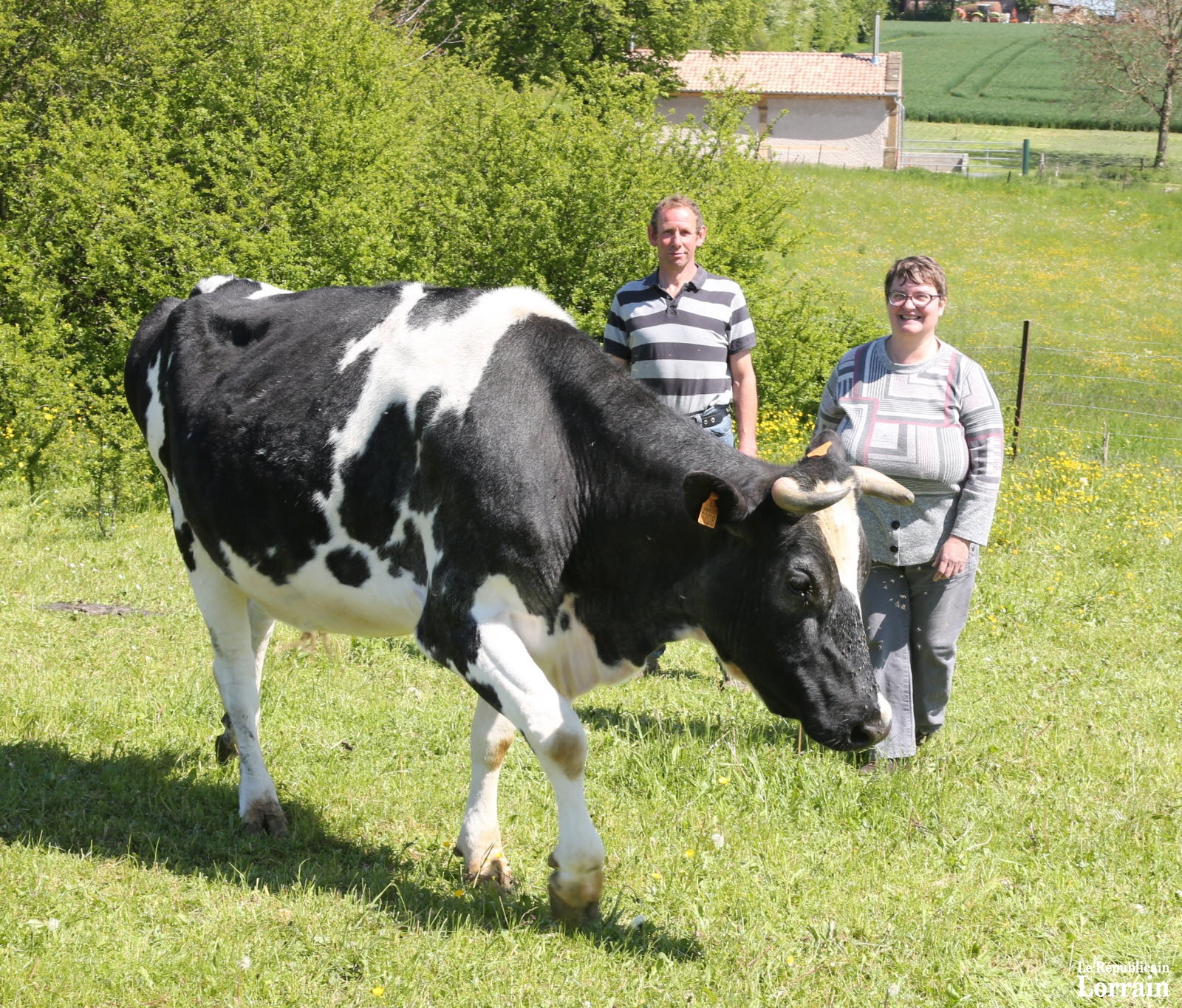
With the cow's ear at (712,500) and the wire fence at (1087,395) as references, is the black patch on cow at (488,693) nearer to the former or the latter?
the cow's ear at (712,500)

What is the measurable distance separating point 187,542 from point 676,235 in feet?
9.13

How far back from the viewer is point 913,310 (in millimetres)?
5539

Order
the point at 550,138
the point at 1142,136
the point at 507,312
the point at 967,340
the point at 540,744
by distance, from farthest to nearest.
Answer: the point at 1142,136, the point at 967,340, the point at 550,138, the point at 507,312, the point at 540,744

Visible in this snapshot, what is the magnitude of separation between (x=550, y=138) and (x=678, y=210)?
29.3 ft

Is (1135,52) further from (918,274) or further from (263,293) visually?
(263,293)

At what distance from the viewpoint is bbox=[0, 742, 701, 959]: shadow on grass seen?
14.3 ft

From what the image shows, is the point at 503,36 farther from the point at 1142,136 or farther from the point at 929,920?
the point at 1142,136

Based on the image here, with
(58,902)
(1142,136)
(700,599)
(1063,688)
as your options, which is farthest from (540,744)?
(1142,136)

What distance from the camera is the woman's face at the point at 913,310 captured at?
218 inches

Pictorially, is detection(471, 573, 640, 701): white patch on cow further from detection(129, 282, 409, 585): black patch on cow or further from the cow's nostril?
the cow's nostril

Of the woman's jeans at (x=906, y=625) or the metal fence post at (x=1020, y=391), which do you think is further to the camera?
the metal fence post at (x=1020, y=391)

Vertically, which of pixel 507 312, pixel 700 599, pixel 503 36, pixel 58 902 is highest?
pixel 503 36

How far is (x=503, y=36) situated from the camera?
1467 inches

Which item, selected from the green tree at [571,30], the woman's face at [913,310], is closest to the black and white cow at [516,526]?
the woman's face at [913,310]
